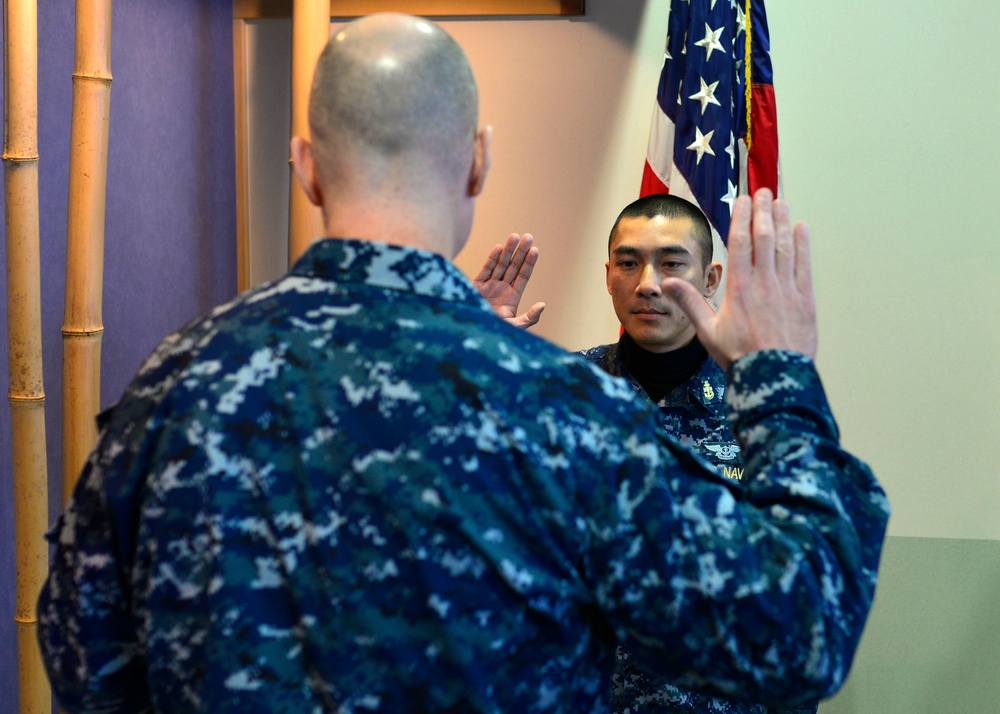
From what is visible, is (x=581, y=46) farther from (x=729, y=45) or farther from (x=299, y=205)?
(x=299, y=205)

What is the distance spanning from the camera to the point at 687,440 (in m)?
1.85

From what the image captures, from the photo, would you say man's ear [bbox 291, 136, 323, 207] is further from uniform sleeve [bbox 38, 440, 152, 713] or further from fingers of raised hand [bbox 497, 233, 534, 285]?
fingers of raised hand [bbox 497, 233, 534, 285]

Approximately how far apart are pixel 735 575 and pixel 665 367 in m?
1.16

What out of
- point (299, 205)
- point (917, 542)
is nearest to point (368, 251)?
point (299, 205)

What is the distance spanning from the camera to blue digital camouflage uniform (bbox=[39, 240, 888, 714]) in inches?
30.3

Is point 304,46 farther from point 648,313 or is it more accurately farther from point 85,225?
point 648,313

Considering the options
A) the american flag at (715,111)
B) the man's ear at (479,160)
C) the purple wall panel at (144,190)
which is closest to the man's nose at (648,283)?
the american flag at (715,111)

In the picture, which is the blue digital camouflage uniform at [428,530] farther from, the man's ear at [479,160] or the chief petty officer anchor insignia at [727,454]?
the chief petty officer anchor insignia at [727,454]

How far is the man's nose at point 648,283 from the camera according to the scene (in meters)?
1.93

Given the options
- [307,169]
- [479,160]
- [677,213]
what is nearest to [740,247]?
[479,160]

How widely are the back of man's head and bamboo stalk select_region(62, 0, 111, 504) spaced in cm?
130

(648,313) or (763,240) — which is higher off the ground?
(763,240)

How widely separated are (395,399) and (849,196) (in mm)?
2677

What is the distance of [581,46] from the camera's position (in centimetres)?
315
